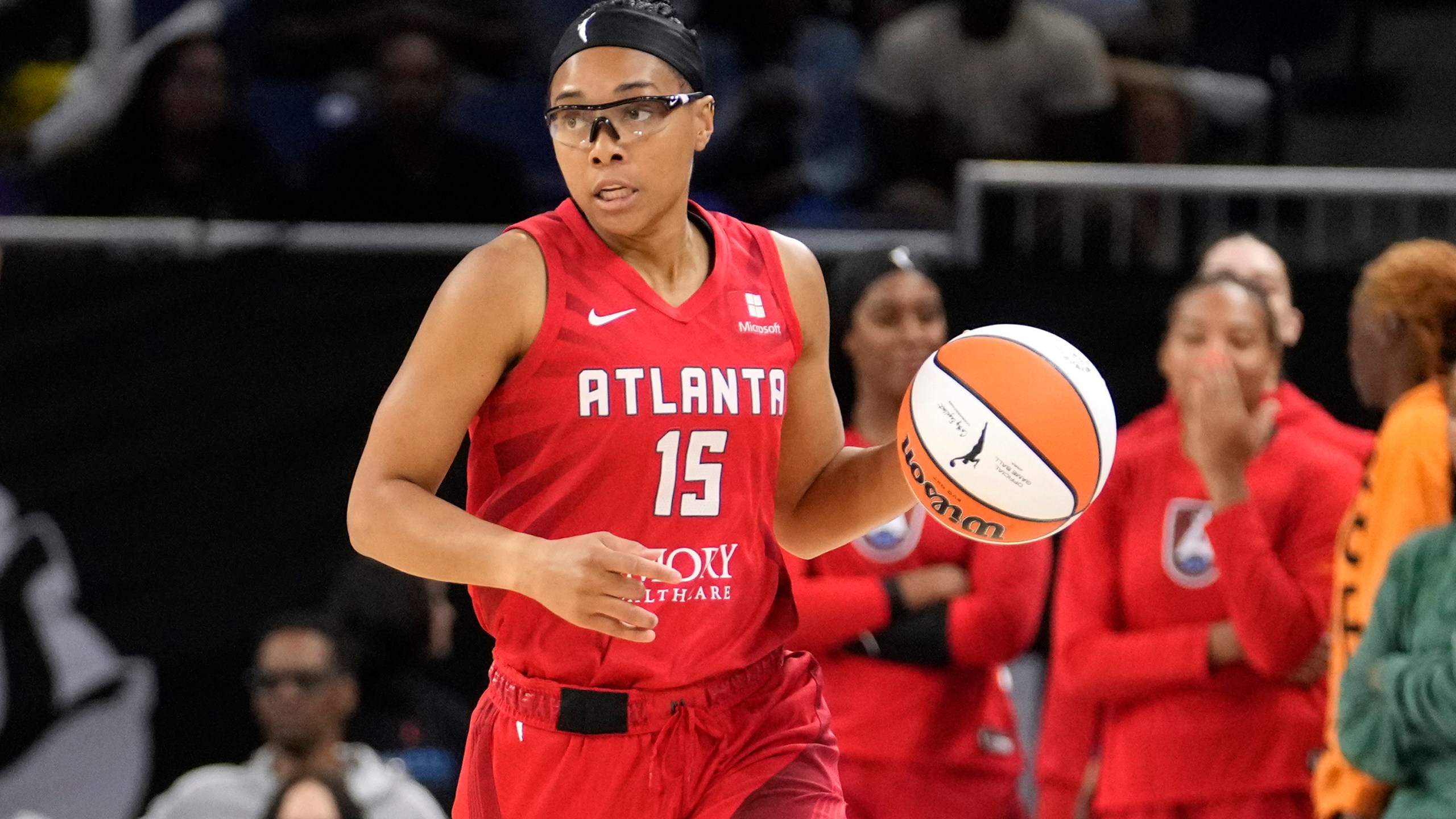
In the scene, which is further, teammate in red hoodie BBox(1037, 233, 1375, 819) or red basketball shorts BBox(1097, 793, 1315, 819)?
teammate in red hoodie BBox(1037, 233, 1375, 819)

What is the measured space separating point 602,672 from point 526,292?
624 millimetres

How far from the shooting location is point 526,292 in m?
2.88

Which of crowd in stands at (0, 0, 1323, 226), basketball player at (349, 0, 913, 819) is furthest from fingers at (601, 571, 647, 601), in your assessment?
crowd in stands at (0, 0, 1323, 226)

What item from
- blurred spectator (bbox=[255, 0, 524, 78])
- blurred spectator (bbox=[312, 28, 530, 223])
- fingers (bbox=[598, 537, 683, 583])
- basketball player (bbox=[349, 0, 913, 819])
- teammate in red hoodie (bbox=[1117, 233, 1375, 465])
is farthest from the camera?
blurred spectator (bbox=[255, 0, 524, 78])

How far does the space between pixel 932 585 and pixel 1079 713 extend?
541 millimetres

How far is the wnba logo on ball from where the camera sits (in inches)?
118

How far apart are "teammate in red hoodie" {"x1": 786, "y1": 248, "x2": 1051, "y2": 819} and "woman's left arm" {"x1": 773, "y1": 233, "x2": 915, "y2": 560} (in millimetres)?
1081

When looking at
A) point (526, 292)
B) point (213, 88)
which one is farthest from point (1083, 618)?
→ point (213, 88)

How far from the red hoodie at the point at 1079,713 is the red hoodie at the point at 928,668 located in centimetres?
15

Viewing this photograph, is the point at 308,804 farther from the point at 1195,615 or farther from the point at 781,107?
the point at 781,107

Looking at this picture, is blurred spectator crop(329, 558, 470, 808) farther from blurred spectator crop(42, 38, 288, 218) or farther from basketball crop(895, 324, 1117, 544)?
basketball crop(895, 324, 1117, 544)

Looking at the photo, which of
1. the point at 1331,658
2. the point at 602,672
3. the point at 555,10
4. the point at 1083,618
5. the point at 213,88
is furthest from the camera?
the point at 555,10

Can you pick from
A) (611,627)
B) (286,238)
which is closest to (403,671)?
(286,238)

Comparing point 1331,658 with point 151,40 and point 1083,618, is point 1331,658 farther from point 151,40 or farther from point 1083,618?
point 151,40
